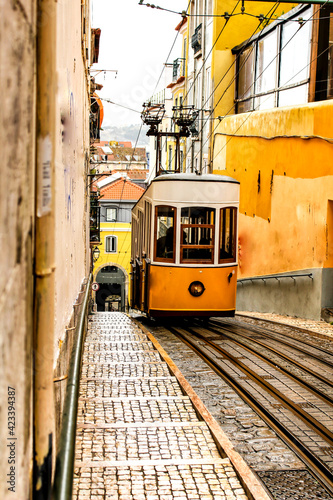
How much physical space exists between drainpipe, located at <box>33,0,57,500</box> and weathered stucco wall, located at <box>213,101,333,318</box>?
12059 millimetres

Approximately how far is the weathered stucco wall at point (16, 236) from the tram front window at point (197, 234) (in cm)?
933

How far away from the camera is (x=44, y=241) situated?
1.81 meters

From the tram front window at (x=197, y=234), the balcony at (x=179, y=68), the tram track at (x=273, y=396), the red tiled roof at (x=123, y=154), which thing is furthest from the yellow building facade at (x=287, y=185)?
the red tiled roof at (x=123, y=154)

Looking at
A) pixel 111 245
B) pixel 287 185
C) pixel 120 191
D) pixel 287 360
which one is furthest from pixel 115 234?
pixel 287 360

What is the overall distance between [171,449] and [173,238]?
644 cm

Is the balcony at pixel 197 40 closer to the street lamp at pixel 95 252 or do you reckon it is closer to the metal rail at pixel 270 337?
the street lamp at pixel 95 252

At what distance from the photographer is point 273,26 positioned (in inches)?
706

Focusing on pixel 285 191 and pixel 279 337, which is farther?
pixel 285 191

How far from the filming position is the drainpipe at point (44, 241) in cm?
177

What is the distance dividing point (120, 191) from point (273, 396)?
41413mm

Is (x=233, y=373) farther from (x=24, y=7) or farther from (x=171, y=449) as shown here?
(x=24, y=7)

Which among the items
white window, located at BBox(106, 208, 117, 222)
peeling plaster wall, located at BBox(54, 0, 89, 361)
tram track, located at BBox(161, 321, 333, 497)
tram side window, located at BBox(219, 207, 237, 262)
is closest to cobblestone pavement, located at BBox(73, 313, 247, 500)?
tram track, located at BBox(161, 321, 333, 497)

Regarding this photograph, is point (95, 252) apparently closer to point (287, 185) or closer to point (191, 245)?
point (287, 185)

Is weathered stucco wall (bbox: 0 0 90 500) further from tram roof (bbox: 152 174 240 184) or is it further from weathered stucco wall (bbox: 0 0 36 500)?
tram roof (bbox: 152 174 240 184)
